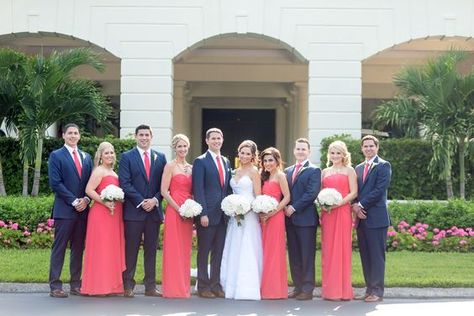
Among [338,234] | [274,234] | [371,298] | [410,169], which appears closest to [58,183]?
[274,234]

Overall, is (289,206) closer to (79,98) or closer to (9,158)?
(79,98)

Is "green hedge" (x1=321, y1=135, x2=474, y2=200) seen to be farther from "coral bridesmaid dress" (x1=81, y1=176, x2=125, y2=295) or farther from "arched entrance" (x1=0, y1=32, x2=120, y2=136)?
"coral bridesmaid dress" (x1=81, y1=176, x2=125, y2=295)

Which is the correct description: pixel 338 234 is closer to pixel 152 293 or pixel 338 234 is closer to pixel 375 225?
pixel 375 225

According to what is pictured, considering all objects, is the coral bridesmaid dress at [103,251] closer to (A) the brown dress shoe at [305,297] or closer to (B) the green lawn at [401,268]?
(B) the green lawn at [401,268]

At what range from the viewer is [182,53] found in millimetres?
16516

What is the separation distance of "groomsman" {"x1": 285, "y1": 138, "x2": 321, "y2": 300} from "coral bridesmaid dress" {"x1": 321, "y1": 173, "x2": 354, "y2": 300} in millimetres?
145

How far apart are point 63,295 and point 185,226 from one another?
1.63 meters

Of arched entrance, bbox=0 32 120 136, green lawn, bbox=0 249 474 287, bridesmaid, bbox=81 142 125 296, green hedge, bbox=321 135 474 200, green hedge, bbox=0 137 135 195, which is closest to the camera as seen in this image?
bridesmaid, bbox=81 142 125 296

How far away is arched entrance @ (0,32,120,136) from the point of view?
16797 millimetres

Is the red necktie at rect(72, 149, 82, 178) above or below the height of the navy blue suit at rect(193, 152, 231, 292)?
above

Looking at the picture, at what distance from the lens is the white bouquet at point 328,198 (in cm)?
834

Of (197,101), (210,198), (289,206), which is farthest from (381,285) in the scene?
(197,101)

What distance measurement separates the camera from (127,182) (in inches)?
337

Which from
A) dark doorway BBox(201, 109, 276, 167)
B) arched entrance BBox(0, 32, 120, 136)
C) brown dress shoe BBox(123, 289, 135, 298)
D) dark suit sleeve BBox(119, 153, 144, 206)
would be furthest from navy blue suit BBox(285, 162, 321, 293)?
dark doorway BBox(201, 109, 276, 167)
